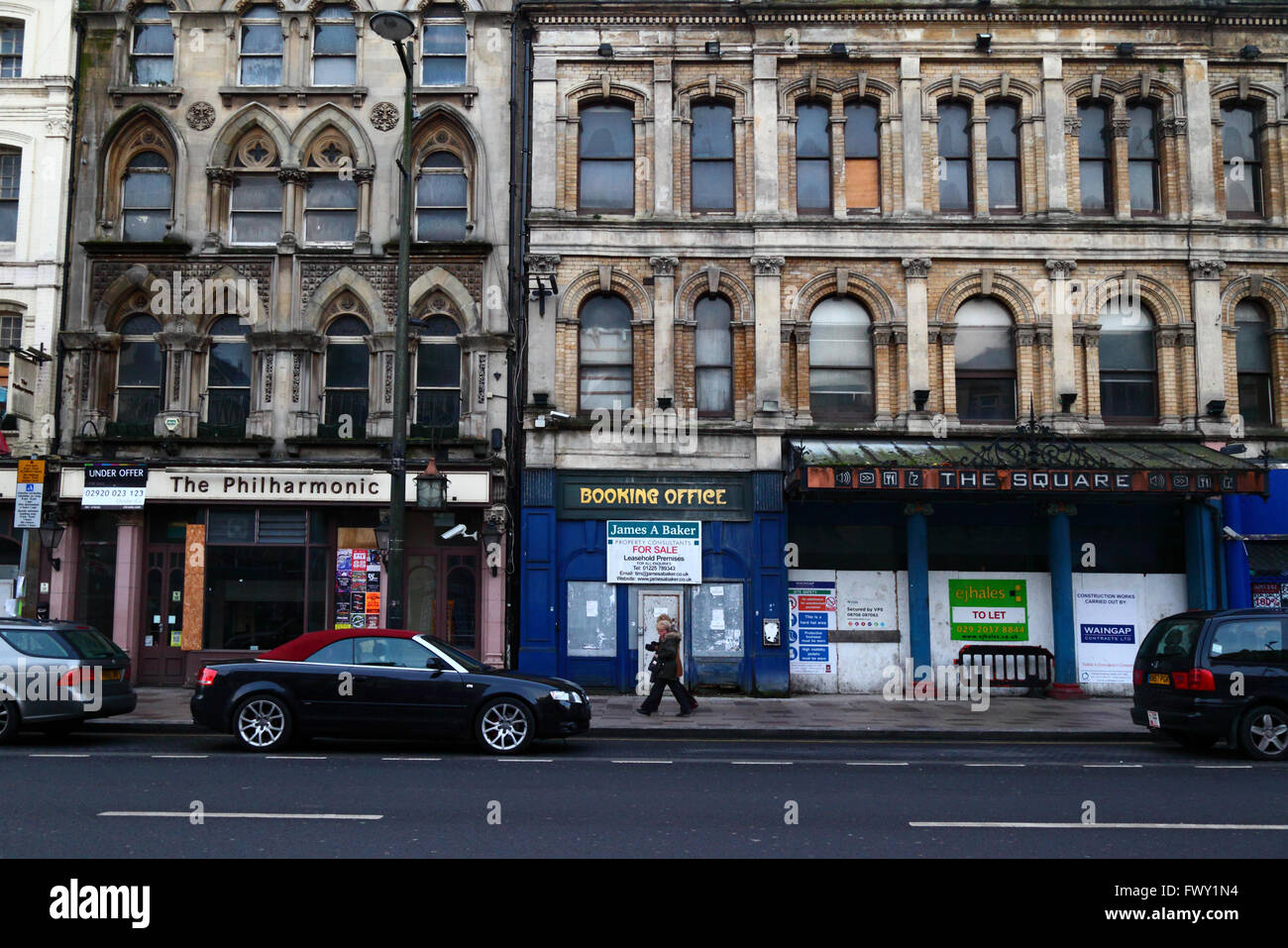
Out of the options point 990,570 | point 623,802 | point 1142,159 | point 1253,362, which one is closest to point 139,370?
point 623,802

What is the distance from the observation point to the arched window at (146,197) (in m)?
20.7

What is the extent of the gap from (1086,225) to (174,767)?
18481 millimetres

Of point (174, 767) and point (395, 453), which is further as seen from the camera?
point (395, 453)

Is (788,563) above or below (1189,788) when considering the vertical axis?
above

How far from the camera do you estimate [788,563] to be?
64.0 ft

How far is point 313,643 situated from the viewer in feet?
40.9

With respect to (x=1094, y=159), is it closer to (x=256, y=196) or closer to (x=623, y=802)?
(x=256, y=196)

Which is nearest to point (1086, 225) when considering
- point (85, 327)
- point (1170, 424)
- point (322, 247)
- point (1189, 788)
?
point (1170, 424)

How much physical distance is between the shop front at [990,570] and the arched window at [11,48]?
17.8m

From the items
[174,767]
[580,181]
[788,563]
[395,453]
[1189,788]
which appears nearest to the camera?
[1189,788]

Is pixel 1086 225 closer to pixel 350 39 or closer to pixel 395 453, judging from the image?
pixel 395 453

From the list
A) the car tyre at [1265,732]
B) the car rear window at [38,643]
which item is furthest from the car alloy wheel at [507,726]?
the car tyre at [1265,732]

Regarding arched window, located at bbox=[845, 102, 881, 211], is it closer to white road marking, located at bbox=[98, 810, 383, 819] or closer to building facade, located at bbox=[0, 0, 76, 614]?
building facade, located at bbox=[0, 0, 76, 614]

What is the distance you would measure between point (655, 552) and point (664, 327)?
445cm
